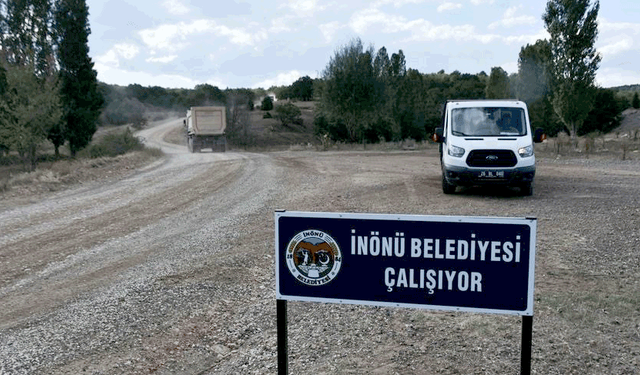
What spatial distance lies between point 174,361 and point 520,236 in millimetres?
3332

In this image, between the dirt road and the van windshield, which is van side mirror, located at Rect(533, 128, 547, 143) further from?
the dirt road

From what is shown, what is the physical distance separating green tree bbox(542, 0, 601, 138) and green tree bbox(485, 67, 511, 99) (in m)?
22.4

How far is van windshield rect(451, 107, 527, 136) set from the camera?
1362 cm

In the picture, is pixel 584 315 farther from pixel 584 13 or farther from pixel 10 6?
pixel 10 6

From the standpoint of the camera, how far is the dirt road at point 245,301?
4930 millimetres

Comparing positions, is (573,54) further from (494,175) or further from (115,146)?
(115,146)

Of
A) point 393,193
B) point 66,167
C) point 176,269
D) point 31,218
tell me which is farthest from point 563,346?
point 66,167

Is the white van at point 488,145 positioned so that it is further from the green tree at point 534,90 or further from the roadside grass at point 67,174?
the green tree at point 534,90

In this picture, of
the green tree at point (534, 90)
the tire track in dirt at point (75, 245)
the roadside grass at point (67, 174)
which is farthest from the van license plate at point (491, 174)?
the green tree at point (534, 90)

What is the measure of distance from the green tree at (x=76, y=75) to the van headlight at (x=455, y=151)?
37.0 meters

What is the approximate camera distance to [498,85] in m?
59.9

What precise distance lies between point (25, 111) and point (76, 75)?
16242 millimetres

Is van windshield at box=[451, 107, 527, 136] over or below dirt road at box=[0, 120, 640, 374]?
over

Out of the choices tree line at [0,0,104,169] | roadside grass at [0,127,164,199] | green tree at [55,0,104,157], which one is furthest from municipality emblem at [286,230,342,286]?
green tree at [55,0,104,157]
